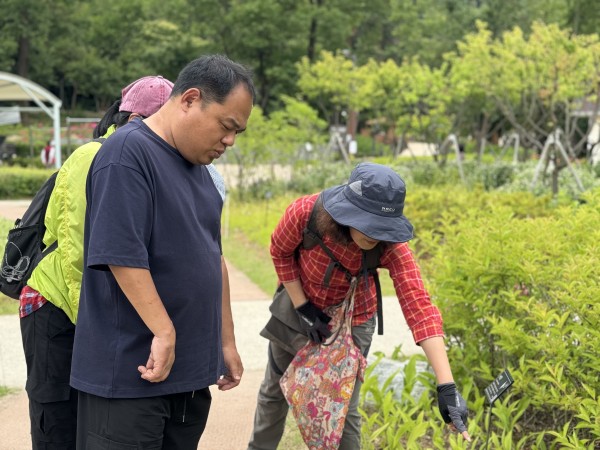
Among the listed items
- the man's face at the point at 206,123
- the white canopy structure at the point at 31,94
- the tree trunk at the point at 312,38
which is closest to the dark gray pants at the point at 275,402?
the man's face at the point at 206,123

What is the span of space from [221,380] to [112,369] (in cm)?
54

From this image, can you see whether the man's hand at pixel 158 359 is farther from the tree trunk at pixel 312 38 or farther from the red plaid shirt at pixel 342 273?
the tree trunk at pixel 312 38

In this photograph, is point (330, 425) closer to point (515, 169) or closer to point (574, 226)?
point (574, 226)

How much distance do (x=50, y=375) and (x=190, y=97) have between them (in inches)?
43.6

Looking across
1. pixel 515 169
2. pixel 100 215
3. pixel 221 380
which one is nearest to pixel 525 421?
pixel 221 380

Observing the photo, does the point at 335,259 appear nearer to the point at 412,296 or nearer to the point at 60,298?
the point at 412,296

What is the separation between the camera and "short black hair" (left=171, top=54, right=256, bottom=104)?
7.22 ft

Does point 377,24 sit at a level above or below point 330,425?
below

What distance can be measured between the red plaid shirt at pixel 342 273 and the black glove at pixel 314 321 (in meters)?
0.05

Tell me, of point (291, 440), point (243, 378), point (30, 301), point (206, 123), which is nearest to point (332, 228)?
point (206, 123)

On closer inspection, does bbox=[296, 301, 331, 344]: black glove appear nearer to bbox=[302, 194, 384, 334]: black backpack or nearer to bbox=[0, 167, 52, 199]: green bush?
bbox=[302, 194, 384, 334]: black backpack

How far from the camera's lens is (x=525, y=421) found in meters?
4.08

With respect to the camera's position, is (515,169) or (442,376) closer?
(442,376)

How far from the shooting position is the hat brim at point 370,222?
8.87ft
